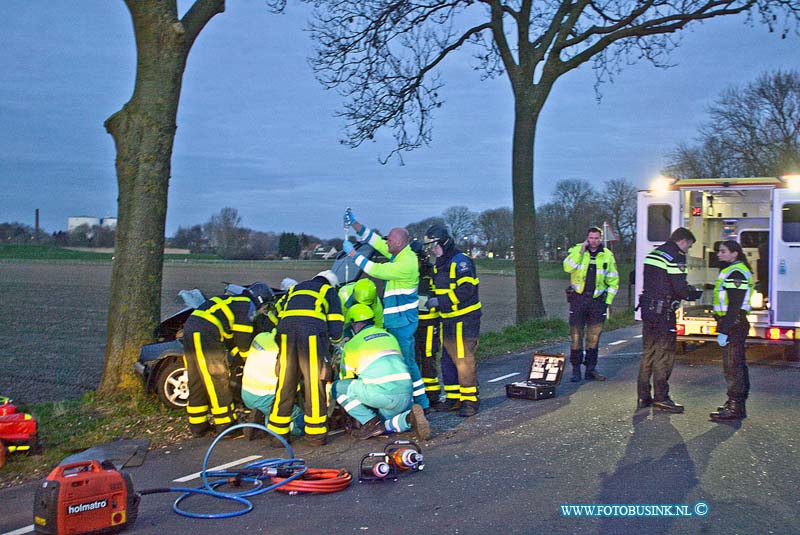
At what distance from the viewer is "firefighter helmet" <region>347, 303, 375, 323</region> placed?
26.5 ft

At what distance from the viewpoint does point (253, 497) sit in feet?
19.4

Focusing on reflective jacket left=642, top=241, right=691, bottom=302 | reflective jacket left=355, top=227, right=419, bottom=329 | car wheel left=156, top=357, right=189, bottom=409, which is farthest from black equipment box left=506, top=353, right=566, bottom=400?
car wheel left=156, top=357, right=189, bottom=409

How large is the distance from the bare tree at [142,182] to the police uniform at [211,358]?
1452 millimetres

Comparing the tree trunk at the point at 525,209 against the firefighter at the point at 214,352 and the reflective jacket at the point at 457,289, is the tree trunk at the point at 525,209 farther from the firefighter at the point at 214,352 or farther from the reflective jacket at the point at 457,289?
the firefighter at the point at 214,352

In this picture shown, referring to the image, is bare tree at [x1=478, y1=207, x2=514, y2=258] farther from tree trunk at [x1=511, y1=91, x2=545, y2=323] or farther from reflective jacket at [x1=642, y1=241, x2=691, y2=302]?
reflective jacket at [x1=642, y1=241, x2=691, y2=302]

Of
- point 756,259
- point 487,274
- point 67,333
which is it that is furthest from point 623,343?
point 487,274

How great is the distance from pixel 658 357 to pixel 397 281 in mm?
3061

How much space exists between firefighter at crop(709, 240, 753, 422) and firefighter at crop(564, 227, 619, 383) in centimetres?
232

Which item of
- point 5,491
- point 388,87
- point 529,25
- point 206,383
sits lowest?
point 5,491

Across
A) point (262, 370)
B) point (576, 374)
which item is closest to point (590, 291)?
point (576, 374)

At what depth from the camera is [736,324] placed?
823 cm

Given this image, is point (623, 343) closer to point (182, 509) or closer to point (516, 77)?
point (516, 77)

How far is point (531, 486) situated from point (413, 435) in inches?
77.6

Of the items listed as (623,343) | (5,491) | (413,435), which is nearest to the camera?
(5,491)
